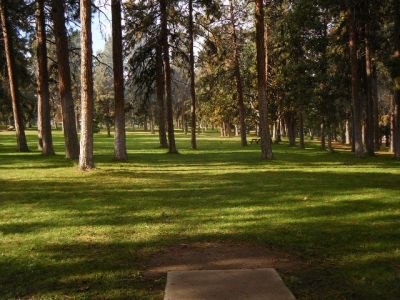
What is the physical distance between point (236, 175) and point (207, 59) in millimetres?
18917

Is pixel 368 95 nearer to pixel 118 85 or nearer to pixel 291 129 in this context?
pixel 291 129

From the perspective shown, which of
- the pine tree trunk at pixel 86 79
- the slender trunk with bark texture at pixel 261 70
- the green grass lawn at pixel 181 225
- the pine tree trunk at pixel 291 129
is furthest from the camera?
the pine tree trunk at pixel 291 129

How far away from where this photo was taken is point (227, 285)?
17.1ft

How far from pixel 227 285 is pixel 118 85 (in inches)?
650

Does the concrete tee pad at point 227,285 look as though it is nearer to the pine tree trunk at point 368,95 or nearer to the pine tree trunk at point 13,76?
the pine tree trunk at point 368,95

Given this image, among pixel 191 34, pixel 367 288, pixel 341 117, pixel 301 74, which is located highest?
pixel 191 34

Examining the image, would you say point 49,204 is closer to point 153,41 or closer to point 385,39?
point 153,41

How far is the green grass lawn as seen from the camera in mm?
5406

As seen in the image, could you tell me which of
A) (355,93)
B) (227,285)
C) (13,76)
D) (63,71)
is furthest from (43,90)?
(227,285)

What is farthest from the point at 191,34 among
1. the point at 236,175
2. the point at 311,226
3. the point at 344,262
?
the point at 344,262

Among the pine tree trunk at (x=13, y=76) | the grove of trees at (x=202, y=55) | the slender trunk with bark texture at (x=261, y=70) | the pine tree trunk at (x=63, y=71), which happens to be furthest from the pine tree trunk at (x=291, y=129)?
the pine tree trunk at (x=63, y=71)

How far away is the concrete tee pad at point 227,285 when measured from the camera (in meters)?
4.88

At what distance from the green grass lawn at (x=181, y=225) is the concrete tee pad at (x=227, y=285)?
8.3 inches

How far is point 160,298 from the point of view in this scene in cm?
491
